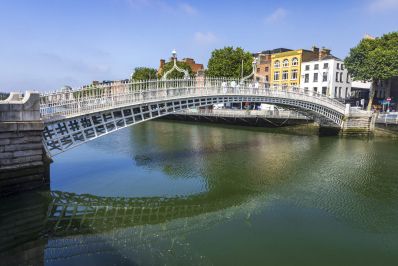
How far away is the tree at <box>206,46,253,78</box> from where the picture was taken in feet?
155

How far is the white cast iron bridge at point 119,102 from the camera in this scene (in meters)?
16.1

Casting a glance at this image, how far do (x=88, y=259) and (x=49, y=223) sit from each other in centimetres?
364

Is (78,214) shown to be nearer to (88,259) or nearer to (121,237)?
(121,237)

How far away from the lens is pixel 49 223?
468 inches

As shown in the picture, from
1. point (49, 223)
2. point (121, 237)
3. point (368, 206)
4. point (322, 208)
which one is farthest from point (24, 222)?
point (368, 206)

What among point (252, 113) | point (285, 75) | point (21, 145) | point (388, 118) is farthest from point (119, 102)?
point (285, 75)

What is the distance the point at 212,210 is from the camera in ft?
43.8

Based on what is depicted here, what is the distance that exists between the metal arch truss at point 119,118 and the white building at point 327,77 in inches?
764

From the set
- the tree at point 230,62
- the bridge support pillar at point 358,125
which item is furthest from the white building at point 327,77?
the bridge support pillar at point 358,125

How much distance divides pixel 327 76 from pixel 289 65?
23.1 feet

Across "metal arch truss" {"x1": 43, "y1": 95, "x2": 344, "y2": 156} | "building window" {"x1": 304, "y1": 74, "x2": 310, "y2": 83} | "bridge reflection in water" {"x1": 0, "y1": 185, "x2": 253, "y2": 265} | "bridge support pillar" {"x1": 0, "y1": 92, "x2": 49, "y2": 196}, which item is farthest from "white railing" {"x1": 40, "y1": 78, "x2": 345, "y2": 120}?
"building window" {"x1": 304, "y1": 74, "x2": 310, "y2": 83}

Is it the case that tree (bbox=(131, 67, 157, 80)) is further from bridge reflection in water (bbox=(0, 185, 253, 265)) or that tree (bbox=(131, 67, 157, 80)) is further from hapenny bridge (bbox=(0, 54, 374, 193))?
bridge reflection in water (bbox=(0, 185, 253, 265))

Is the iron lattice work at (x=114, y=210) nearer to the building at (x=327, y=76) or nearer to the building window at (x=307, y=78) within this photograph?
the building at (x=327, y=76)

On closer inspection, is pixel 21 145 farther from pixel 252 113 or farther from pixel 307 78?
pixel 307 78
